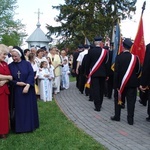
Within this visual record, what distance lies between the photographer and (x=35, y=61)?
11703mm

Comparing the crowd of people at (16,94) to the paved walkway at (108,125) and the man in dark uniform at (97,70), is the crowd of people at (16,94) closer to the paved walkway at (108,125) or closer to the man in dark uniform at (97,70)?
the paved walkway at (108,125)

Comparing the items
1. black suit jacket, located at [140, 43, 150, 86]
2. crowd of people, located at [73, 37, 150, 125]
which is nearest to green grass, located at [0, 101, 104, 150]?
crowd of people, located at [73, 37, 150, 125]

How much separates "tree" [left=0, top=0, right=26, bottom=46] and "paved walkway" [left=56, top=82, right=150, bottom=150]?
1724 inches

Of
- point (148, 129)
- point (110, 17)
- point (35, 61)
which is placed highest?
point (110, 17)

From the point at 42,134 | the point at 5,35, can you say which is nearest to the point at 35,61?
the point at 42,134

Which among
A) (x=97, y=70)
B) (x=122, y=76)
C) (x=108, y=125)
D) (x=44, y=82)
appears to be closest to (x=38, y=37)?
(x=44, y=82)

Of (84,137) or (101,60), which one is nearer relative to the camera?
(84,137)

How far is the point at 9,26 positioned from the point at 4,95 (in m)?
50.8

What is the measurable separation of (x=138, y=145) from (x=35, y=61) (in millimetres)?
6247

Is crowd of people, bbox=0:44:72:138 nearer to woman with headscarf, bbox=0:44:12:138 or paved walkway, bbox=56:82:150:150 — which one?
woman with headscarf, bbox=0:44:12:138

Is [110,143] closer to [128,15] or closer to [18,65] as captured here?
[18,65]

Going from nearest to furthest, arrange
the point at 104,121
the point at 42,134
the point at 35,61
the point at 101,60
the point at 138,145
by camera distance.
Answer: the point at 138,145 < the point at 42,134 < the point at 104,121 < the point at 101,60 < the point at 35,61

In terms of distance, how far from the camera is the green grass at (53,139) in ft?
19.8

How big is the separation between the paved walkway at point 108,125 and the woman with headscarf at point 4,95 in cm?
180
